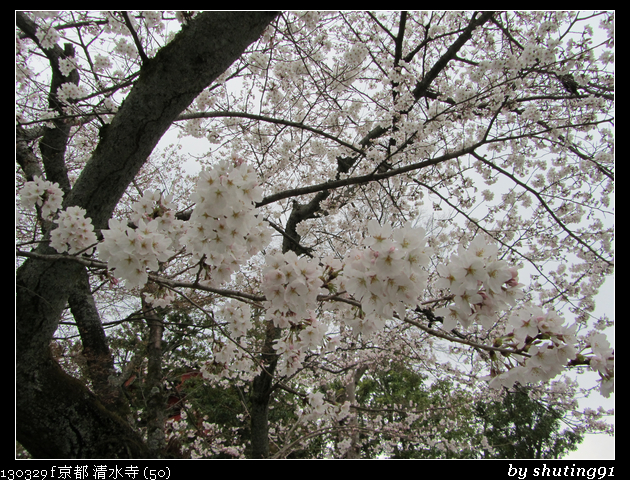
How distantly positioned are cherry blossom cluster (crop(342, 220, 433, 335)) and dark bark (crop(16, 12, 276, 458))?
4.75 feet

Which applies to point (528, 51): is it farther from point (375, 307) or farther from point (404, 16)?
point (375, 307)

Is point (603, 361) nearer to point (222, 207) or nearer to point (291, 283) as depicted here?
point (291, 283)

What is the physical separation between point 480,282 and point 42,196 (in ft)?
9.16

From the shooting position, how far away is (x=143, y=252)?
130 cm

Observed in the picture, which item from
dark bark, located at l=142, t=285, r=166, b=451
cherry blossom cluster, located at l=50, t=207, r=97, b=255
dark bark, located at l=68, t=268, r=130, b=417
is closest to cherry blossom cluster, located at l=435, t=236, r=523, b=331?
cherry blossom cluster, located at l=50, t=207, r=97, b=255

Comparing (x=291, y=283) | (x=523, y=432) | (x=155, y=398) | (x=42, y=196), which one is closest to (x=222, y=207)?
(x=291, y=283)

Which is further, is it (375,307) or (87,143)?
(87,143)

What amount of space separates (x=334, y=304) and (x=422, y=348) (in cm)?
601

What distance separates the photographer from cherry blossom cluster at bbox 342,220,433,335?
1.06 meters

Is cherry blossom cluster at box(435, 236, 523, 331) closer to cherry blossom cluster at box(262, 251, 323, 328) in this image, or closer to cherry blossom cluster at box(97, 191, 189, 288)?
cherry blossom cluster at box(262, 251, 323, 328)

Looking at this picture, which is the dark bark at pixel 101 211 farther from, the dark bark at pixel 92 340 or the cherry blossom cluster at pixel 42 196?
the dark bark at pixel 92 340

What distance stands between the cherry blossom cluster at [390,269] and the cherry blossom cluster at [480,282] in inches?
4.5

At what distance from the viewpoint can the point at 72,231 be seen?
5.78 feet
